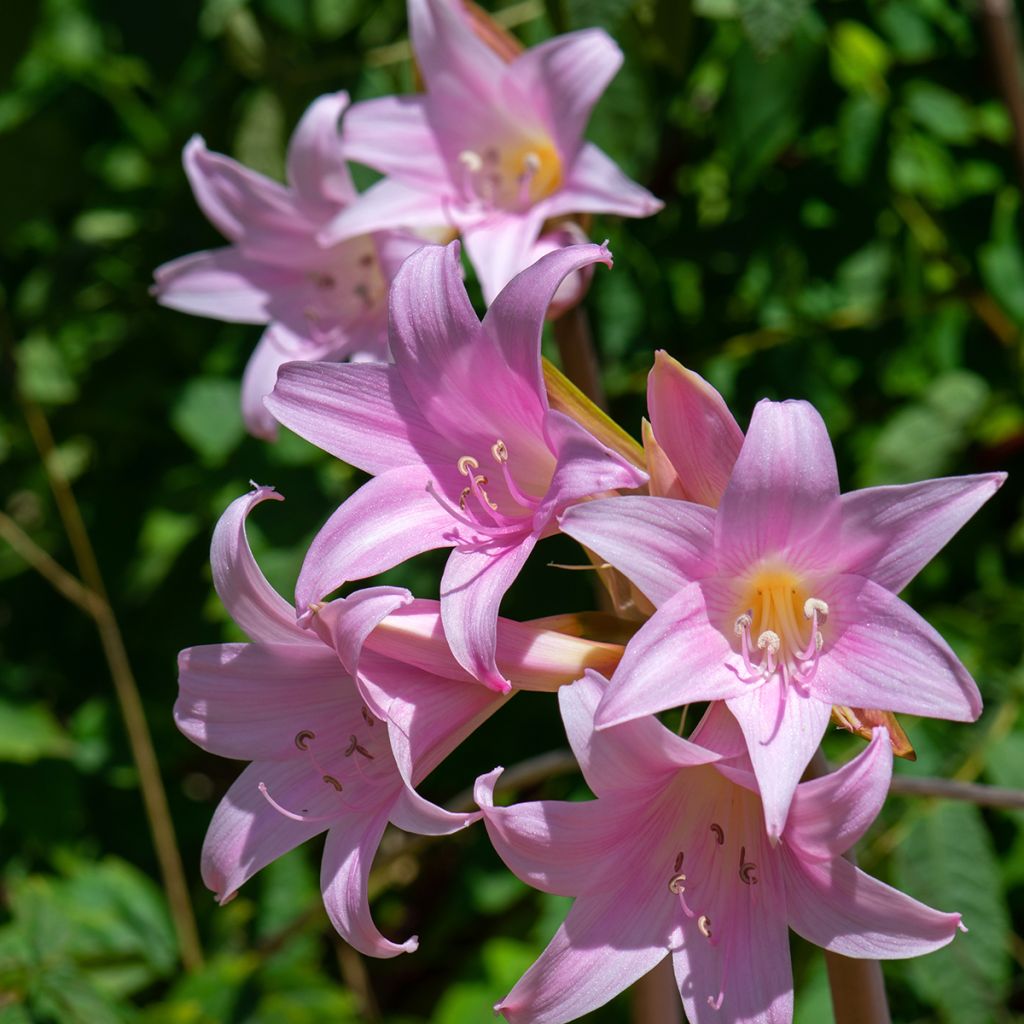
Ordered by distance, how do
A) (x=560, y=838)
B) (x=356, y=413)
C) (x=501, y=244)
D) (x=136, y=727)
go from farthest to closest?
1. (x=136, y=727)
2. (x=501, y=244)
3. (x=356, y=413)
4. (x=560, y=838)

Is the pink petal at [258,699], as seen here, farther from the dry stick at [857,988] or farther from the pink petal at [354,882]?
the dry stick at [857,988]

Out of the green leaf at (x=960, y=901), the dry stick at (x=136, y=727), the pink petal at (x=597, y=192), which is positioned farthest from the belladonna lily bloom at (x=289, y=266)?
the green leaf at (x=960, y=901)

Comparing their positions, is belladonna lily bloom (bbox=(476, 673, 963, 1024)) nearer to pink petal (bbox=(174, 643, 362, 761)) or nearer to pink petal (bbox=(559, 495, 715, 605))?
pink petal (bbox=(559, 495, 715, 605))

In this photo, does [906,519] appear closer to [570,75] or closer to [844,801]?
[844,801]

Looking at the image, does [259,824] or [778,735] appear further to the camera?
[259,824]

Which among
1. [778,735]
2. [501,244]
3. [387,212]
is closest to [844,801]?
[778,735]

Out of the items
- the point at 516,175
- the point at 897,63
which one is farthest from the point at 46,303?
the point at 897,63

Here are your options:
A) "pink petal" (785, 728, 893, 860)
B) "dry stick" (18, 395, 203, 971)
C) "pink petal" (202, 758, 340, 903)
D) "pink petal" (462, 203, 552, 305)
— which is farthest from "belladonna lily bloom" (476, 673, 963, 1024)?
"dry stick" (18, 395, 203, 971)
